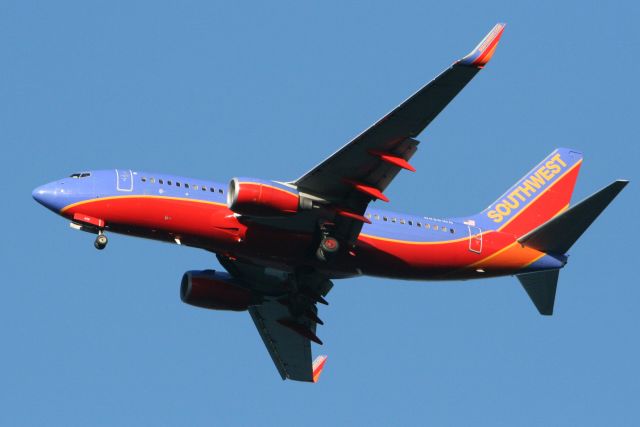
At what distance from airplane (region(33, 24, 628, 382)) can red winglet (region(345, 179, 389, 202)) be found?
54 millimetres

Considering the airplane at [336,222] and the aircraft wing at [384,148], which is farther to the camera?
the airplane at [336,222]

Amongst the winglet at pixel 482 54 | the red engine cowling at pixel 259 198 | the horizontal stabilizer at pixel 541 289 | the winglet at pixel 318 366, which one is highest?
Answer: the winglet at pixel 482 54

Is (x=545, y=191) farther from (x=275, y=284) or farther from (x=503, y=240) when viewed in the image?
(x=275, y=284)

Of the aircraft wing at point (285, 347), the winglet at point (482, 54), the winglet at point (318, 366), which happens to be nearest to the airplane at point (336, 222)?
the winglet at point (482, 54)

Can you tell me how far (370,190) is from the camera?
55.0 metres

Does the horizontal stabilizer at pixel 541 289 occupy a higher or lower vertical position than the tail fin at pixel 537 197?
lower

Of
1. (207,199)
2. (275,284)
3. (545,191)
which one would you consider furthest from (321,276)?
(545,191)

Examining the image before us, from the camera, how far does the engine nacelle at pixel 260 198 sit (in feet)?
177

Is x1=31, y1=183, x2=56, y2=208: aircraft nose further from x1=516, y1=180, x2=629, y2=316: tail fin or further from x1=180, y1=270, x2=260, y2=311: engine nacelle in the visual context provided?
x1=516, y1=180, x2=629, y2=316: tail fin

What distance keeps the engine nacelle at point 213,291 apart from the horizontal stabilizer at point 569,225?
44.7 feet

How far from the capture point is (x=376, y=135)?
2093 inches

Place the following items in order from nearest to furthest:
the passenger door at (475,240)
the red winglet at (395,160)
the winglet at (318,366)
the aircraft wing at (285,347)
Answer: the red winglet at (395,160) → the passenger door at (475,240) → the aircraft wing at (285,347) → the winglet at (318,366)

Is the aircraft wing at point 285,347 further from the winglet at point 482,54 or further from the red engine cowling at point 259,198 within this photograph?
the winglet at point 482,54

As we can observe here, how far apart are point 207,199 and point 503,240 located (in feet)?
46.6
